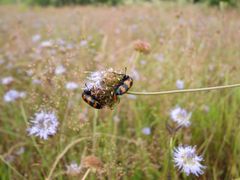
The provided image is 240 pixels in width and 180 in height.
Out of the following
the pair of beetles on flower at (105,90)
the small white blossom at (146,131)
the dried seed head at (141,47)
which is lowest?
the pair of beetles on flower at (105,90)

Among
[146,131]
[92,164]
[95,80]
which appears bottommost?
[92,164]

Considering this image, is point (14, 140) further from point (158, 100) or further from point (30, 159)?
point (158, 100)

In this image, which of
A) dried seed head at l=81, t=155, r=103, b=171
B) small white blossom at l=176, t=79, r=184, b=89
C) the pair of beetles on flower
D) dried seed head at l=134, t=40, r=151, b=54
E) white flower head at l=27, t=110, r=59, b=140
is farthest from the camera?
small white blossom at l=176, t=79, r=184, b=89

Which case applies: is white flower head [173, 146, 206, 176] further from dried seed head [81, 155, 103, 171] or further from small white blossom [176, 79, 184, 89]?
small white blossom [176, 79, 184, 89]

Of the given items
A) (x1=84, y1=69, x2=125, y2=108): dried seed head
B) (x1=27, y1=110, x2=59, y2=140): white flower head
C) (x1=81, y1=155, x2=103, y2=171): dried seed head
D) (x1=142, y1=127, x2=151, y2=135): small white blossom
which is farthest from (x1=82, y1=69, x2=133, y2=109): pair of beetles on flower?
(x1=142, y1=127, x2=151, y2=135): small white blossom

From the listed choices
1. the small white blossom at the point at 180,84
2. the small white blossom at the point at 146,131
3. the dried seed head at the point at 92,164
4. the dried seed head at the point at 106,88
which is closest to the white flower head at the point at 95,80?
the dried seed head at the point at 106,88

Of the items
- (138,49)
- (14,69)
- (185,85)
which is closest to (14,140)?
(138,49)

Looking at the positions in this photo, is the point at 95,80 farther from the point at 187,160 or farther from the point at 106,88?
the point at 187,160

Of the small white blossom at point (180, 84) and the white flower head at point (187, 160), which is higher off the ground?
the small white blossom at point (180, 84)

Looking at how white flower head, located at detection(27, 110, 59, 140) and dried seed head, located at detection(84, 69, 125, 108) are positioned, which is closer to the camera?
dried seed head, located at detection(84, 69, 125, 108)

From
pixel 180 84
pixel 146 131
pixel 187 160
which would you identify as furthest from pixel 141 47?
pixel 187 160

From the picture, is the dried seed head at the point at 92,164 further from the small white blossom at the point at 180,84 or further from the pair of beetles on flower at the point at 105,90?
the small white blossom at the point at 180,84
